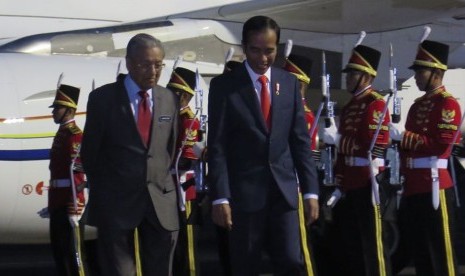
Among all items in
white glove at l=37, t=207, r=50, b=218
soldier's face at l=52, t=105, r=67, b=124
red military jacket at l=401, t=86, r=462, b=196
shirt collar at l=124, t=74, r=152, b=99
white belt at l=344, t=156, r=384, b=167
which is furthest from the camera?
white glove at l=37, t=207, r=50, b=218

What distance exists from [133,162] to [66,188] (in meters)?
2.47

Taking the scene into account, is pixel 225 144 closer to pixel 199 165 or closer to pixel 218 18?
pixel 199 165

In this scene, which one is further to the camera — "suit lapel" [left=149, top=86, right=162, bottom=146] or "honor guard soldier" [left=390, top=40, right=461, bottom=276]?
"honor guard soldier" [left=390, top=40, right=461, bottom=276]

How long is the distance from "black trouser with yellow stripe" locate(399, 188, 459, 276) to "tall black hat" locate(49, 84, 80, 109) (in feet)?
7.74

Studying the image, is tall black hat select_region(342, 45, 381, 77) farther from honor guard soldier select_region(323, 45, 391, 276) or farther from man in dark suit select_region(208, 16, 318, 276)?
man in dark suit select_region(208, 16, 318, 276)

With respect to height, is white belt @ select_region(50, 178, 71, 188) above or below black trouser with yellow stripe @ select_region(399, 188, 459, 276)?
above

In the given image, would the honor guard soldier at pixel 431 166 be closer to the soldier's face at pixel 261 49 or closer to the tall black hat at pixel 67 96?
the soldier's face at pixel 261 49

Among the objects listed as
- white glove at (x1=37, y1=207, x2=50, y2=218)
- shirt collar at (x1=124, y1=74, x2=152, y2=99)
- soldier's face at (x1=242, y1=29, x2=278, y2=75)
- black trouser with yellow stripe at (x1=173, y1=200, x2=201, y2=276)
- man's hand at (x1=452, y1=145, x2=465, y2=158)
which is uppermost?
soldier's face at (x1=242, y1=29, x2=278, y2=75)

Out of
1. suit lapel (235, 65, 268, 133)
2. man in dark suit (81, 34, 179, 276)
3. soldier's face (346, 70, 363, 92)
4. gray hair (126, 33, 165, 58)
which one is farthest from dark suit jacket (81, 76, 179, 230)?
soldier's face (346, 70, 363, 92)

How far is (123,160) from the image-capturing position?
5402 millimetres

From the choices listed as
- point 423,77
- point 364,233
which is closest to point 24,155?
point 364,233

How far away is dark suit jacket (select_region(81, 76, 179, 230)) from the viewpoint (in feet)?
17.7

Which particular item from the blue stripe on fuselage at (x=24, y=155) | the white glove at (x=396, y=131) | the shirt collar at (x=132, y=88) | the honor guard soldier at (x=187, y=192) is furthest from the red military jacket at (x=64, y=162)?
the shirt collar at (x=132, y=88)

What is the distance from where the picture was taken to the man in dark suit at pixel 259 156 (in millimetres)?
5367
